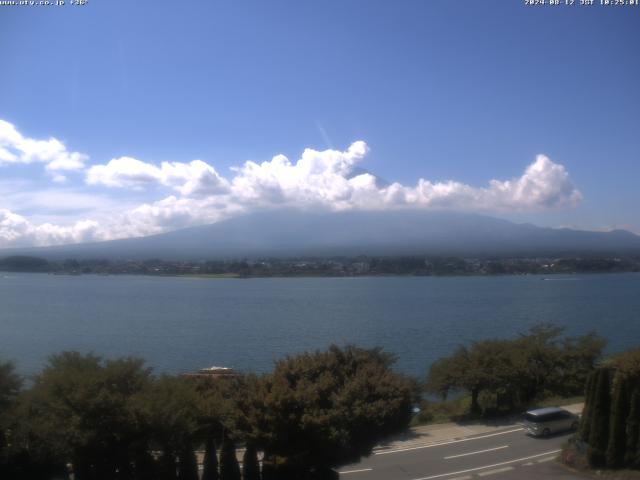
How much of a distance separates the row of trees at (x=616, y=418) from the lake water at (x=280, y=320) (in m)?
11.1

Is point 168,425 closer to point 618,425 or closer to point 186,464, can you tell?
point 186,464

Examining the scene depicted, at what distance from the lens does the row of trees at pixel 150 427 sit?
6.25 meters

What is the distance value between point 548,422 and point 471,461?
5.93ft

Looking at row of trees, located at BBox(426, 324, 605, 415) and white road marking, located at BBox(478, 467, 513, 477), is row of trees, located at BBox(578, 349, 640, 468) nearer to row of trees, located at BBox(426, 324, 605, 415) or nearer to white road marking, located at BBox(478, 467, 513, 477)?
white road marking, located at BBox(478, 467, 513, 477)

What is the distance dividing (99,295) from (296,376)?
1809 inches

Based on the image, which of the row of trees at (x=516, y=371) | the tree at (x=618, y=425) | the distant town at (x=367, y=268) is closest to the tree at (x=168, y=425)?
the tree at (x=618, y=425)

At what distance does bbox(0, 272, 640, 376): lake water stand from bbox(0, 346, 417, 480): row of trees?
23.1 ft

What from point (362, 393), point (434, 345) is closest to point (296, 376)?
point (362, 393)

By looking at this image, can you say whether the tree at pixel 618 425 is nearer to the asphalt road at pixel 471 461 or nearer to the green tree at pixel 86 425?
the asphalt road at pixel 471 461

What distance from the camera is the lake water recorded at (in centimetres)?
2272

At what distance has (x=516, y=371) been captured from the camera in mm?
11969

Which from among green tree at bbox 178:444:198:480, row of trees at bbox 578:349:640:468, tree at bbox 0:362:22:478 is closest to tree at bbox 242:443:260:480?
green tree at bbox 178:444:198:480

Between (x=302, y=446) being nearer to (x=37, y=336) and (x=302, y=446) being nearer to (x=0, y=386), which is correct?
(x=0, y=386)

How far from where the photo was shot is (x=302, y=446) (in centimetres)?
667
